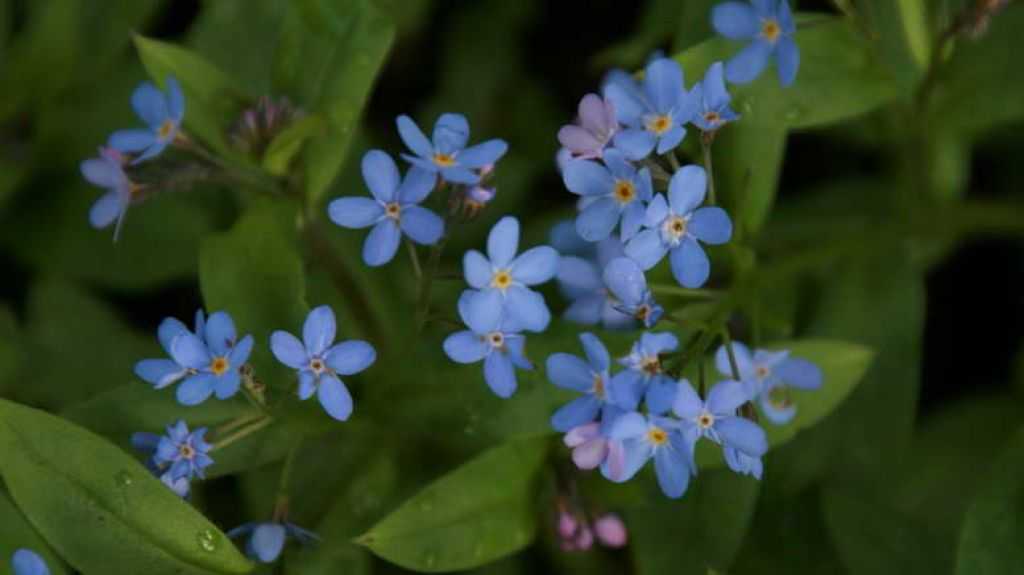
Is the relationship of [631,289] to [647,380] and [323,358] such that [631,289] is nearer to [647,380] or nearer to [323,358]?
[647,380]

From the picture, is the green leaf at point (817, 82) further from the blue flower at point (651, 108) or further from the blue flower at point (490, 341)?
the blue flower at point (490, 341)

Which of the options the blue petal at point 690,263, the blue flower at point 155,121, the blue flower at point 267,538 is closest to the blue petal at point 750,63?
the blue petal at point 690,263

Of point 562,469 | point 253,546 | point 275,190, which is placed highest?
point 275,190

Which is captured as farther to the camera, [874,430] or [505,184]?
[505,184]

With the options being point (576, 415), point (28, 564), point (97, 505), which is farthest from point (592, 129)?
point (28, 564)

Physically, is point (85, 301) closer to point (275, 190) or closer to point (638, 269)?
point (275, 190)

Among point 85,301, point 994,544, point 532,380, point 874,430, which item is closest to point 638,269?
point 532,380
